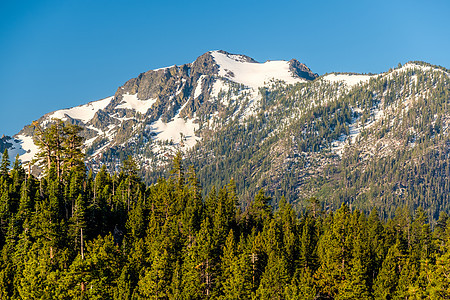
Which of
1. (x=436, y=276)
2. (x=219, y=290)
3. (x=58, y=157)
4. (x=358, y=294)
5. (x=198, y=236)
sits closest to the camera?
(x=436, y=276)

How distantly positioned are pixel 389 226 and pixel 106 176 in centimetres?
8123

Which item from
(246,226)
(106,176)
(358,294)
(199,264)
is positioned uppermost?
(106,176)

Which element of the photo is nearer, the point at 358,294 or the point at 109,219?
the point at 358,294

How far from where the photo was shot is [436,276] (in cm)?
5738

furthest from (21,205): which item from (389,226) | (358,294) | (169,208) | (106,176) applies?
(389,226)

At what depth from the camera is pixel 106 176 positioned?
420 ft

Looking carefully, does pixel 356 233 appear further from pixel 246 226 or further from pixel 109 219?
pixel 109 219

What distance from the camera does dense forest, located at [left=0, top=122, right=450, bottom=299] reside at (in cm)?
6675

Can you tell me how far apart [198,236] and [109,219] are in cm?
2420

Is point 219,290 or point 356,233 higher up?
point 356,233

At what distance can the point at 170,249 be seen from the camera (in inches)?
3541

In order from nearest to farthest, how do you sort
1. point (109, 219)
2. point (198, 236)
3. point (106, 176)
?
point (198, 236)
point (109, 219)
point (106, 176)

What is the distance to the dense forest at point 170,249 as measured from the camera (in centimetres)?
6675

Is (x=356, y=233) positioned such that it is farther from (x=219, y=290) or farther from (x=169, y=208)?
(x=169, y=208)
